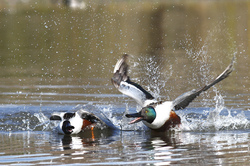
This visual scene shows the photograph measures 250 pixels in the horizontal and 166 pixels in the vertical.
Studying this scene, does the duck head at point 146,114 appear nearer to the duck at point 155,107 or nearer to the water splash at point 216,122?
the duck at point 155,107

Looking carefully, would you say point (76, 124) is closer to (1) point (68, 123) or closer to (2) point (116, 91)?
(1) point (68, 123)

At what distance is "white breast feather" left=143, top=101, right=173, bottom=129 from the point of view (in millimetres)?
8859

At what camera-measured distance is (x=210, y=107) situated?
35.2 ft

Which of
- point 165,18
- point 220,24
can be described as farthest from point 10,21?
point 220,24

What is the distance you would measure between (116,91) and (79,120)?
3458 millimetres

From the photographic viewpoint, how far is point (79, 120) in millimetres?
9000

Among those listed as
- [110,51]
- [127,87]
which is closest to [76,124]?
[127,87]

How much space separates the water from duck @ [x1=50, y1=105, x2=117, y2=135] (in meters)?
0.14

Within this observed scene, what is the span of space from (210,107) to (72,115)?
3154mm

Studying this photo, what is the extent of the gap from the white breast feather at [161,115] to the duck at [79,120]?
86cm

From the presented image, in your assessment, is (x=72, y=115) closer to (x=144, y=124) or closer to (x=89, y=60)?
(x=144, y=124)

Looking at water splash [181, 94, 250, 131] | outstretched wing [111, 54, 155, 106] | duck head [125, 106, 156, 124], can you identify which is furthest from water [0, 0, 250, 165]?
outstretched wing [111, 54, 155, 106]

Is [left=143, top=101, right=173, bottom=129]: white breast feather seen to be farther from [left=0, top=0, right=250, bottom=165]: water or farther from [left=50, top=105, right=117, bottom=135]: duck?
[left=50, top=105, right=117, bottom=135]: duck

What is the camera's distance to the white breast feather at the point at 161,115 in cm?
886
